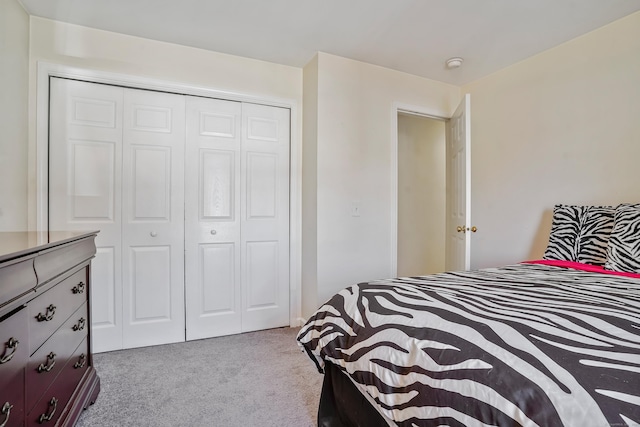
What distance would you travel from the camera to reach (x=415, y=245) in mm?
4148

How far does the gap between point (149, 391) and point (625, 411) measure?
2.06 metres

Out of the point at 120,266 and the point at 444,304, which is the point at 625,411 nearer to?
the point at 444,304

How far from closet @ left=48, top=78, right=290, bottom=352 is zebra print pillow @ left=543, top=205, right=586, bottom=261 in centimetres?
199

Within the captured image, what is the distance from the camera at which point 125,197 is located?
2.38 metres

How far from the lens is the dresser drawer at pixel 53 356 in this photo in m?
1.02

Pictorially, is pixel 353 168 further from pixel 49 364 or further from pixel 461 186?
pixel 49 364

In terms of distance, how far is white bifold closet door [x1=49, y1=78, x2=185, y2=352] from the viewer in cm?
224

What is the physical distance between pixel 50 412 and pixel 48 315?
347mm

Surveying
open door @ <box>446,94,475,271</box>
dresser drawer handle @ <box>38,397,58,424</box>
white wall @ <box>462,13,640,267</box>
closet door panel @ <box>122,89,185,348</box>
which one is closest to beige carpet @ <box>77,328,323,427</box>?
closet door panel @ <box>122,89,185,348</box>

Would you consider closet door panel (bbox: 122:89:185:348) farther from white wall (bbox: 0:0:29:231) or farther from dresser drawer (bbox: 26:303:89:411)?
dresser drawer (bbox: 26:303:89:411)

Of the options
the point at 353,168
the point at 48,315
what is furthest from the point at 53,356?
the point at 353,168

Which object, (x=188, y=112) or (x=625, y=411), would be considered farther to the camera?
(x=188, y=112)

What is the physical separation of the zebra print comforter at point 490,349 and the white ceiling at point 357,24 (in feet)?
5.65

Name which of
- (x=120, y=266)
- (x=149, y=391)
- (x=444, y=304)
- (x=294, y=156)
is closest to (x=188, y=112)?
(x=294, y=156)
